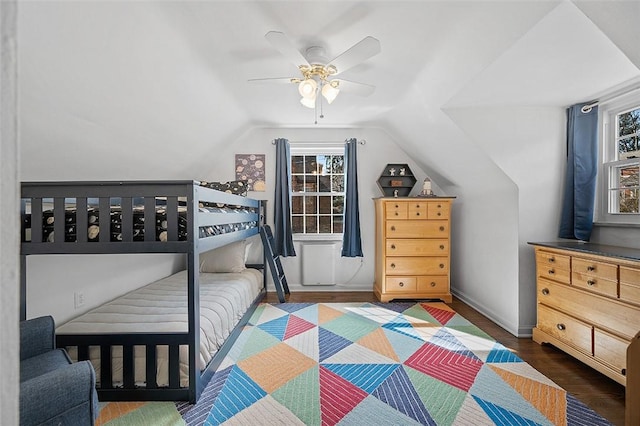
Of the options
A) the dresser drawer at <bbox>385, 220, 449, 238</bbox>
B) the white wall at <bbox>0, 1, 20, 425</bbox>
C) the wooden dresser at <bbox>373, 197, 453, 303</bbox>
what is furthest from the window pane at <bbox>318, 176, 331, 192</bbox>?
the white wall at <bbox>0, 1, 20, 425</bbox>

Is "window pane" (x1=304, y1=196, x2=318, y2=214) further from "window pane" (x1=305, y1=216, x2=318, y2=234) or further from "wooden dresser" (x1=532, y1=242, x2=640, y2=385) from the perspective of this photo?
"wooden dresser" (x1=532, y1=242, x2=640, y2=385)

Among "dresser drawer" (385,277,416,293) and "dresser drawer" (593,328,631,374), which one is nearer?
"dresser drawer" (593,328,631,374)

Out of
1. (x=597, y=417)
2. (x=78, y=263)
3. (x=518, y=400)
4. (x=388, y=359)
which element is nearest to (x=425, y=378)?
(x=388, y=359)

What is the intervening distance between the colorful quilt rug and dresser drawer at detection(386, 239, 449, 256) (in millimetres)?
891

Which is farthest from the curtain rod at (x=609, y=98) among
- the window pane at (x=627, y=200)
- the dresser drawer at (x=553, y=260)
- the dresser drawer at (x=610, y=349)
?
the dresser drawer at (x=610, y=349)

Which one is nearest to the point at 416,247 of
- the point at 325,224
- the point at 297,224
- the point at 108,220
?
the point at 325,224

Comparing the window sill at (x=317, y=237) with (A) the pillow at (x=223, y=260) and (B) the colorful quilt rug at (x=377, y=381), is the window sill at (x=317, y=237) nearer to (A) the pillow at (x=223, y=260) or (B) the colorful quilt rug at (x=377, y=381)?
(A) the pillow at (x=223, y=260)

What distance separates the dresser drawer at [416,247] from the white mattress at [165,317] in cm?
171

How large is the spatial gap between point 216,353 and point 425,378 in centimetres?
139

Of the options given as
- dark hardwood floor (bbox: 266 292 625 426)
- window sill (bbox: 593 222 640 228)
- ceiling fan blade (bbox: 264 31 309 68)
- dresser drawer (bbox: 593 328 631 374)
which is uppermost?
ceiling fan blade (bbox: 264 31 309 68)

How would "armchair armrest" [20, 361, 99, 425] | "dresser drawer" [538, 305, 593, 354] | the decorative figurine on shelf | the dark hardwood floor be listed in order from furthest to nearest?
the decorative figurine on shelf
"dresser drawer" [538, 305, 593, 354]
the dark hardwood floor
"armchair armrest" [20, 361, 99, 425]

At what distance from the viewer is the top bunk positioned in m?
1.63

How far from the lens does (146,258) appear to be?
3.13 m

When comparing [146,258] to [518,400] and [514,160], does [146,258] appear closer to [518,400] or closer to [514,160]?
[518,400]
